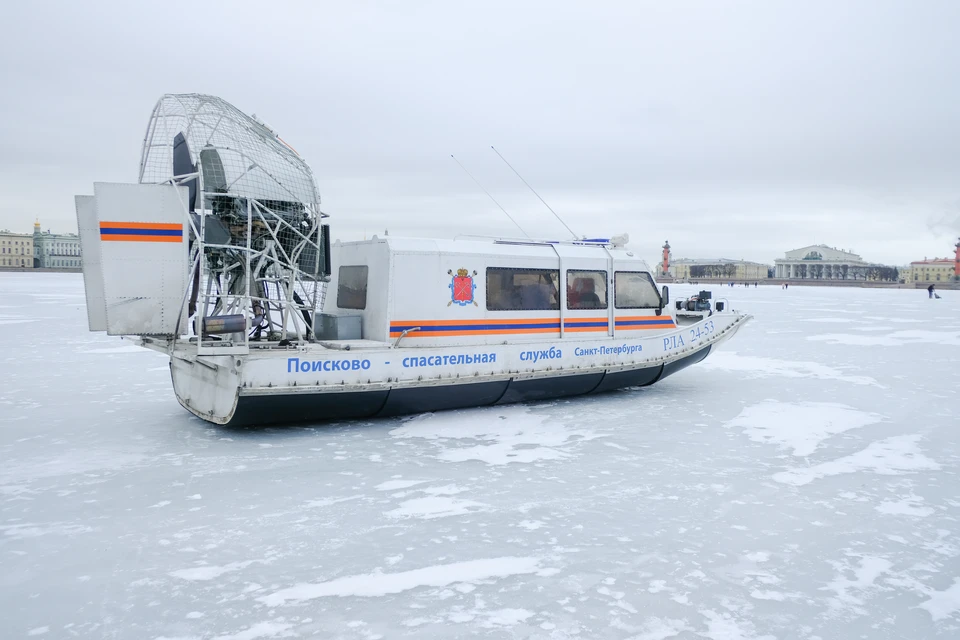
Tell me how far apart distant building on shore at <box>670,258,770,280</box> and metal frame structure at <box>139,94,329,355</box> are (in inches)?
6168

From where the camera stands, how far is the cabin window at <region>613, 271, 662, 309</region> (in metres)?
9.79

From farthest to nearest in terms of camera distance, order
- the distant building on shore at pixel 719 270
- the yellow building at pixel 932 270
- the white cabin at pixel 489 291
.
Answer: the distant building on shore at pixel 719 270, the yellow building at pixel 932 270, the white cabin at pixel 489 291

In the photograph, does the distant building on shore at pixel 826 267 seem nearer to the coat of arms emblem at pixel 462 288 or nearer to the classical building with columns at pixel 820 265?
the classical building with columns at pixel 820 265

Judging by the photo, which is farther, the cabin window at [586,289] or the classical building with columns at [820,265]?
the classical building with columns at [820,265]

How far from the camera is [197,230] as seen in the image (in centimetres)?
707

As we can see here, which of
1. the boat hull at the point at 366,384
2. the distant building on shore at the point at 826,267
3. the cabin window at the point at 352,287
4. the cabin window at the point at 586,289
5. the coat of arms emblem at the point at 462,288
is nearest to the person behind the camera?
the boat hull at the point at 366,384

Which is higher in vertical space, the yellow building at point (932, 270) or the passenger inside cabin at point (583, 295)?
the yellow building at point (932, 270)

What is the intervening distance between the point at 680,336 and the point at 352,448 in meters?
5.52

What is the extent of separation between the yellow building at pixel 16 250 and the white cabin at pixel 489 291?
161 metres

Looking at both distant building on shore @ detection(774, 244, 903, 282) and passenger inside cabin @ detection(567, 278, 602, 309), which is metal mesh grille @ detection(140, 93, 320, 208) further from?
distant building on shore @ detection(774, 244, 903, 282)

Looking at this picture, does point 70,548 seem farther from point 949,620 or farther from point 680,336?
point 680,336

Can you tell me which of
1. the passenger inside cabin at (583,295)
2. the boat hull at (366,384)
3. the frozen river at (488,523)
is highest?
the passenger inside cabin at (583,295)

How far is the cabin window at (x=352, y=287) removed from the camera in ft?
27.7

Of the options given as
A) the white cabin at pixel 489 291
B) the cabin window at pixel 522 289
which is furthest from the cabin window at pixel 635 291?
the cabin window at pixel 522 289
